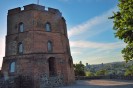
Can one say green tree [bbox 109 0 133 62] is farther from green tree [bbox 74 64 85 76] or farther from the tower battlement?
green tree [bbox 74 64 85 76]

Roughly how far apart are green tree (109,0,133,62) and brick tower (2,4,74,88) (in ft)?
32.0

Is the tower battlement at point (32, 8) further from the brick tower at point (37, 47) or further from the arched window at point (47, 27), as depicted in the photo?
Result: the arched window at point (47, 27)

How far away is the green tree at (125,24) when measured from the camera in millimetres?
12946

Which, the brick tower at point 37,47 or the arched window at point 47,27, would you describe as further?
the arched window at point 47,27

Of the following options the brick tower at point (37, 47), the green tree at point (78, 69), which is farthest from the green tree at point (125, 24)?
the green tree at point (78, 69)

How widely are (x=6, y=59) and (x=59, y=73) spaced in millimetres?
6810

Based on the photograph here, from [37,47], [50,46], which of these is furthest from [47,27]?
[37,47]

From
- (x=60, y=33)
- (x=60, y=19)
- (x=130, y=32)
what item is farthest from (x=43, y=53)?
(x=130, y=32)

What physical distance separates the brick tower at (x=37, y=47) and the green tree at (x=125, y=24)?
977 centimetres

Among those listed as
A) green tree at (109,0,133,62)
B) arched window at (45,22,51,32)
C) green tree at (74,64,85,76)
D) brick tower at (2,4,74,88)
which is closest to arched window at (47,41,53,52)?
brick tower at (2,4,74,88)

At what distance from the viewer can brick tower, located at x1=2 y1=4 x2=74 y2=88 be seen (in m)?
21.0

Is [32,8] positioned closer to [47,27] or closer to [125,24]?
[47,27]

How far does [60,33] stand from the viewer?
939 inches

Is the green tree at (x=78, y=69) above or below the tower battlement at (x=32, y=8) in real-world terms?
below
